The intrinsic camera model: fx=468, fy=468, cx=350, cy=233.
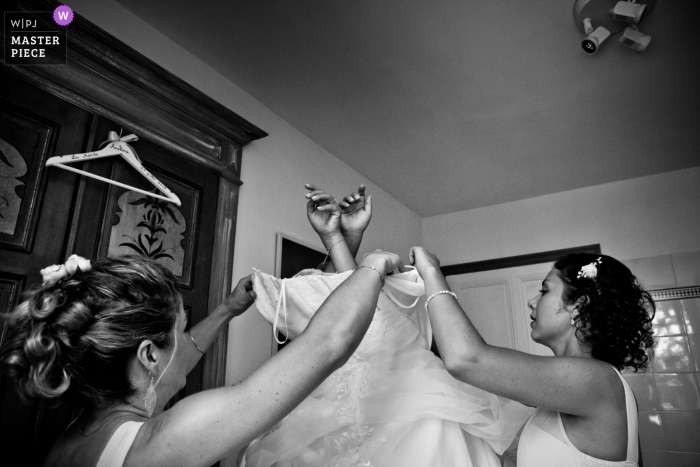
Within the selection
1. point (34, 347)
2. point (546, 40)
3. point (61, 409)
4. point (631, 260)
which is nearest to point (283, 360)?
point (34, 347)

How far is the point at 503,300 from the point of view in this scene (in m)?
4.33

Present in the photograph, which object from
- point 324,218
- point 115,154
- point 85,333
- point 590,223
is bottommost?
point 85,333

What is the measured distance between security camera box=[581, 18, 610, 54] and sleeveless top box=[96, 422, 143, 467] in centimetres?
232

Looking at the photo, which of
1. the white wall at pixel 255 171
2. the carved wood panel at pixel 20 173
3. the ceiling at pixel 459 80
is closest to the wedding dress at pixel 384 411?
the carved wood panel at pixel 20 173

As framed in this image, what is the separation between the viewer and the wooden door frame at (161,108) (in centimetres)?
178

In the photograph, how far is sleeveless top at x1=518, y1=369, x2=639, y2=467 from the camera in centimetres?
122

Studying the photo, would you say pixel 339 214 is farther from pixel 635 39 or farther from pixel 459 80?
pixel 635 39

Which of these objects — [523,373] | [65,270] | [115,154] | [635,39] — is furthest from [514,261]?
[65,270]

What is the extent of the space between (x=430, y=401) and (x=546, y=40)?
1871 mm

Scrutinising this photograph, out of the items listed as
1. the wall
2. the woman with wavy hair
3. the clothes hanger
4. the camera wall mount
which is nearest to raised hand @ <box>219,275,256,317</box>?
the woman with wavy hair

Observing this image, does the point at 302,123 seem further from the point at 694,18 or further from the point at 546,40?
the point at 694,18

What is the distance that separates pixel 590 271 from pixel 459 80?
1513 millimetres

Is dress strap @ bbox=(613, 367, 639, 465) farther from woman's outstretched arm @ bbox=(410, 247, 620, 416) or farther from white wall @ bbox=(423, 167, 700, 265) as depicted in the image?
white wall @ bbox=(423, 167, 700, 265)

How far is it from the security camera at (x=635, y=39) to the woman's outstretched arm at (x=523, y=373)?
5.49ft
